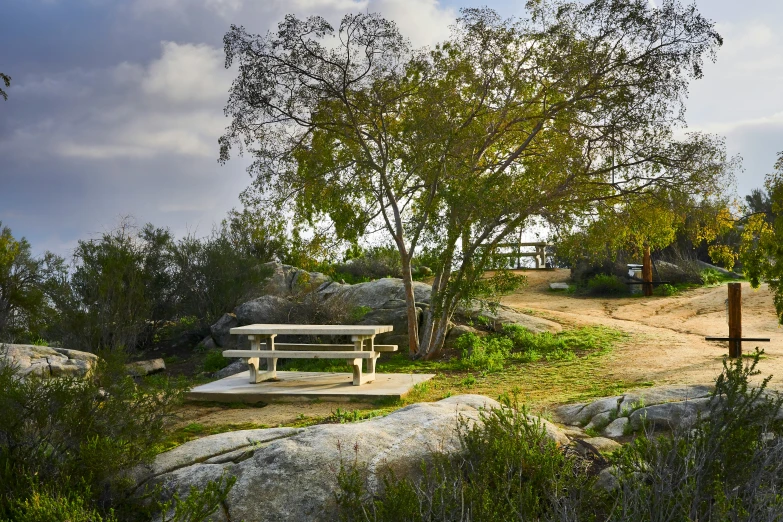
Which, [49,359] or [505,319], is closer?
[49,359]

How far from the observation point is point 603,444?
5.48 meters

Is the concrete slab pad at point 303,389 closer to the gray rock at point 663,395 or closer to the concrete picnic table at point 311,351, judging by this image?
the concrete picnic table at point 311,351

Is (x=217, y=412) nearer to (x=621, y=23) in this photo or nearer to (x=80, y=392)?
(x=80, y=392)

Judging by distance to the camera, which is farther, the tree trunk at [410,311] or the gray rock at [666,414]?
the tree trunk at [410,311]

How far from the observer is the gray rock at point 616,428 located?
594 cm

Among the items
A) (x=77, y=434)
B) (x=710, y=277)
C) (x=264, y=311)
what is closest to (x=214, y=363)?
(x=264, y=311)

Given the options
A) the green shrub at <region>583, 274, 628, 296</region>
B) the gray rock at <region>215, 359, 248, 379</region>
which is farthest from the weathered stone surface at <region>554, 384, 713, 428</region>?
the green shrub at <region>583, 274, 628, 296</region>

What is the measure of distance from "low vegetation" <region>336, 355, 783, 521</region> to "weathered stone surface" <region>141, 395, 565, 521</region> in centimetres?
12

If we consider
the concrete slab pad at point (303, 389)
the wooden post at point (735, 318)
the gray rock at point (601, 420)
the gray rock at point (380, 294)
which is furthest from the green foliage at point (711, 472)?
the gray rock at point (380, 294)

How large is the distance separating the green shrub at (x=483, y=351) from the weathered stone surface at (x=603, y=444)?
5589 millimetres

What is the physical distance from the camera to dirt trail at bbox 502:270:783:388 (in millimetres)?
10500

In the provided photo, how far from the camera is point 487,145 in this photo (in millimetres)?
13086

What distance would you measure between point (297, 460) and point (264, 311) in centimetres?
994

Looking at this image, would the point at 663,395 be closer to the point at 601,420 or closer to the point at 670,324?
the point at 601,420
